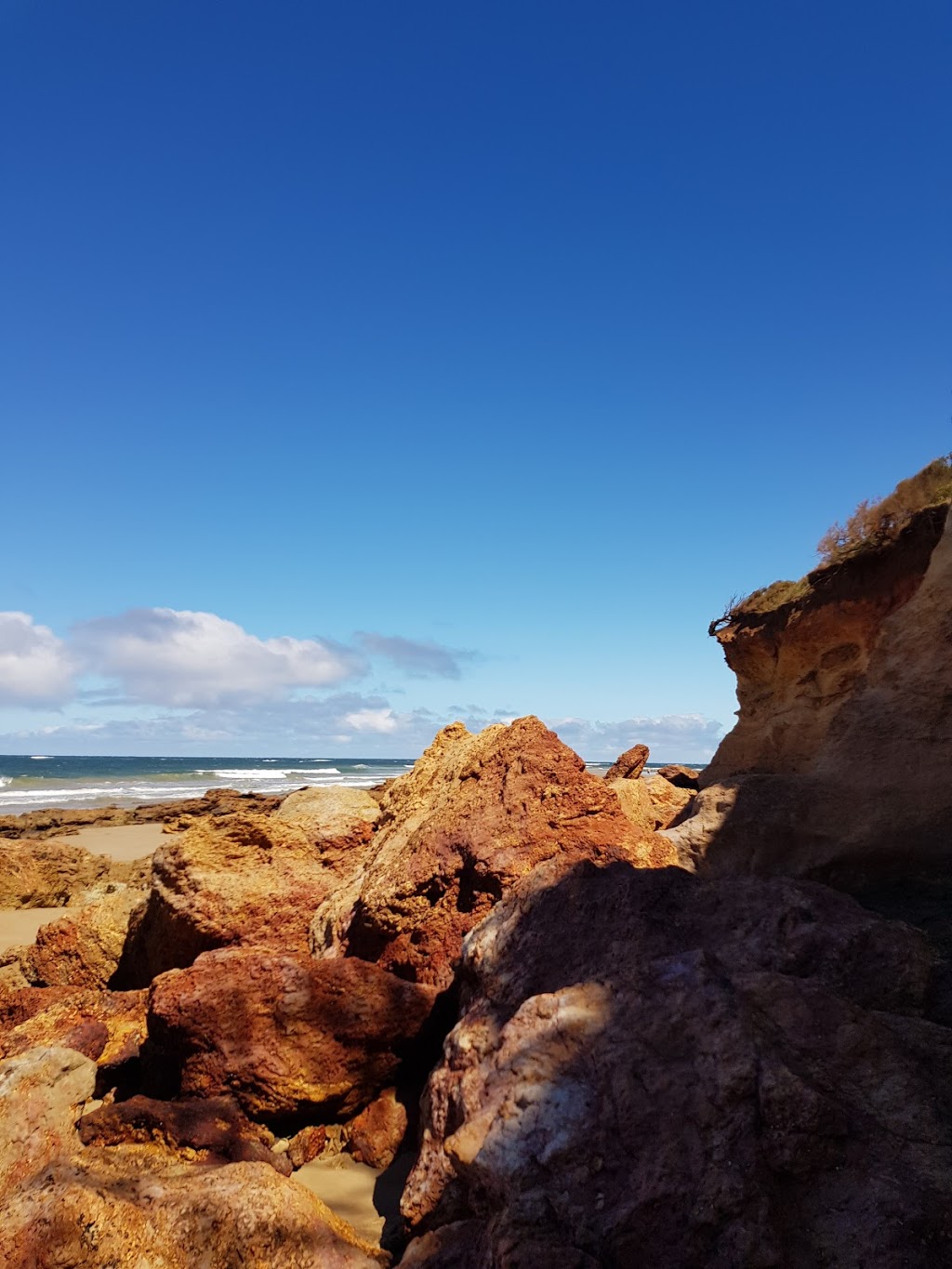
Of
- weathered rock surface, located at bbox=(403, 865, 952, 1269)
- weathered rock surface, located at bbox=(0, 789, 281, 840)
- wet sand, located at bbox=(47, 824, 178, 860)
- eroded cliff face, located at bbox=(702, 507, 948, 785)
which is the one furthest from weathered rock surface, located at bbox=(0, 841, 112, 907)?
weathered rock surface, located at bbox=(403, 865, 952, 1269)

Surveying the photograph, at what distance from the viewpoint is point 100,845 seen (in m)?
17.5

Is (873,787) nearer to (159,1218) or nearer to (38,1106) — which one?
(159,1218)

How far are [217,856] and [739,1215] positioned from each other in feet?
12.8

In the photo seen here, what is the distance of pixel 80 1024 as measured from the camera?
4.06 metres

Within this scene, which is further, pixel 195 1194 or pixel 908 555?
pixel 908 555

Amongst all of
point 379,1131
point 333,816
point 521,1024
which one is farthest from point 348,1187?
point 333,816

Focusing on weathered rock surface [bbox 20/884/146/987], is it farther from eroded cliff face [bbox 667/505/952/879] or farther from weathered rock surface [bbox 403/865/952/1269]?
eroded cliff face [bbox 667/505/952/879]

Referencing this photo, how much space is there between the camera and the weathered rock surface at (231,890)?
16.2 feet

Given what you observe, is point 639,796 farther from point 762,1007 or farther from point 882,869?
point 762,1007

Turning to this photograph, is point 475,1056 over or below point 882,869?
below

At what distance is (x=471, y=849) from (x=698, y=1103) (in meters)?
2.41

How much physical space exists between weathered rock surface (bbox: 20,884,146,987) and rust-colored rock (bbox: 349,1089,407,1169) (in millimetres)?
2401

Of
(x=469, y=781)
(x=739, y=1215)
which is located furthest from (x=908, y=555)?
(x=739, y=1215)

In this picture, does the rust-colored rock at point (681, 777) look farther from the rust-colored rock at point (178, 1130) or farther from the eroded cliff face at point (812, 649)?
the rust-colored rock at point (178, 1130)
